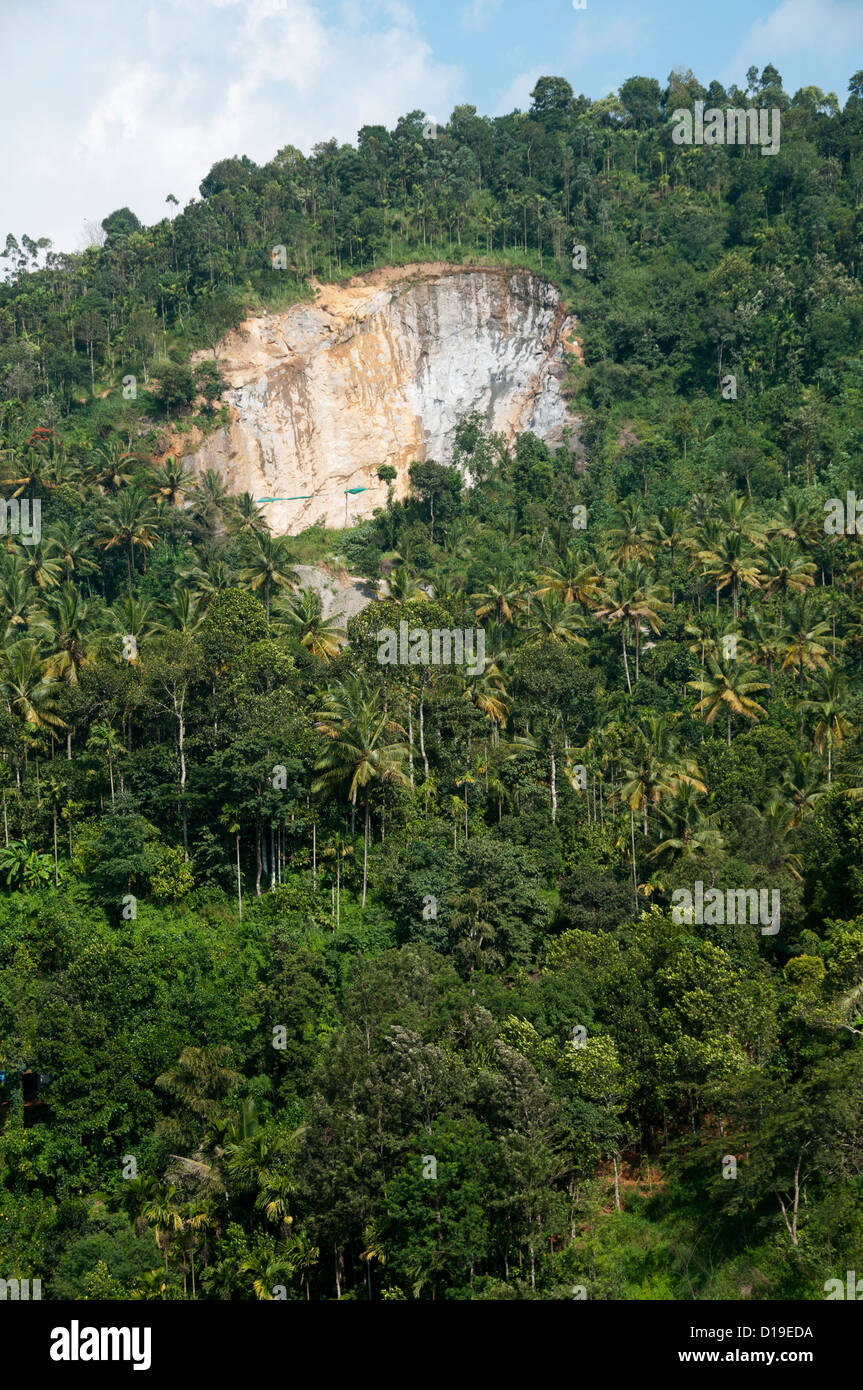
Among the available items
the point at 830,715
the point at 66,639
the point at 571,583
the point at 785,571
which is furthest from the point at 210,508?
the point at 830,715

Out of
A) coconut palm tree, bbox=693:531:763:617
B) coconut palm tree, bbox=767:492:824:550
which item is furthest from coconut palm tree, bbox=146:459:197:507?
coconut palm tree, bbox=767:492:824:550

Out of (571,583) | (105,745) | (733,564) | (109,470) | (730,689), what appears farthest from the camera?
(109,470)

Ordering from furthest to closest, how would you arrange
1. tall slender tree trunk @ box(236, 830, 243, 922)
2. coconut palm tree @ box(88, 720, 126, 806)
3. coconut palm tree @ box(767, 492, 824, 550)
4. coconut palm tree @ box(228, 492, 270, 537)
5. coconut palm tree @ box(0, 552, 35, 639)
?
coconut palm tree @ box(228, 492, 270, 537) < coconut palm tree @ box(767, 492, 824, 550) < coconut palm tree @ box(0, 552, 35, 639) < coconut palm tree @ box(88, 720, 126, 806) < tall slender tree trunk @ box(236, 830, 243, 922)

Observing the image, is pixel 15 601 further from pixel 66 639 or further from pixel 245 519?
pixel 245 519

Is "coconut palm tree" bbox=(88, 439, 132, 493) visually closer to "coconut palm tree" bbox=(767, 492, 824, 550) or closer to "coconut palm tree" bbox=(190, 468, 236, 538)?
"coconut palm tree" bbox=(190, 468, 236, 538)

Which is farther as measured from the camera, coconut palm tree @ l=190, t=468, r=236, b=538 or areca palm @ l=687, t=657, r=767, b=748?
coconut palm tree @ l=190, t=468, r=236, b=538
